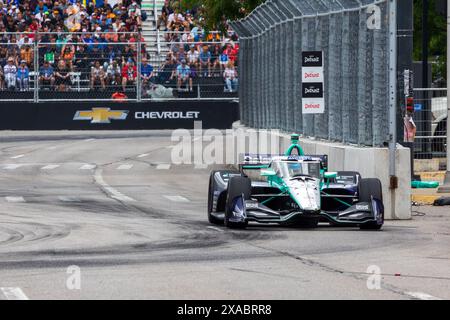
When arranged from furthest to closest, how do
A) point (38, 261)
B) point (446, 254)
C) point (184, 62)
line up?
point (184, 62), point (446, 254), point (38, 261)

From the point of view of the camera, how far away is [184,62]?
46.5 metres

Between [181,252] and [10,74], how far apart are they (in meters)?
32.6

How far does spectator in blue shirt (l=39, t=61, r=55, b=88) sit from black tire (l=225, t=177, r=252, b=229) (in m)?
29.9

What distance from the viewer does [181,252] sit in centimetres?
1420

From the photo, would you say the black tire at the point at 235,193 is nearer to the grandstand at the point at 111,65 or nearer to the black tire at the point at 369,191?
the black tire at the point at 369,191

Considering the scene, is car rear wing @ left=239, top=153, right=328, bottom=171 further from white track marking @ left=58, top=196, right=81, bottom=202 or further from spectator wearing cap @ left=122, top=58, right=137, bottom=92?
spectator wearing cap @ left=122, top=58, right=137, bottom=92

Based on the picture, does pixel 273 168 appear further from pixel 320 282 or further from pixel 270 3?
pixel 270 3

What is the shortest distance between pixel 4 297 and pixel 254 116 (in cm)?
2268

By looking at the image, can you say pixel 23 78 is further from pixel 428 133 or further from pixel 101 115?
pixel 428 133

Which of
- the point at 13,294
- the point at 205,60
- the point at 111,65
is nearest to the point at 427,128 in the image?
the point at 205,60

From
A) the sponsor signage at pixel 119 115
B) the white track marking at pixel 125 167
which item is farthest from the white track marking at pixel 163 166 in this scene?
the sponsor signage at pixel 119 115
